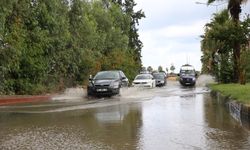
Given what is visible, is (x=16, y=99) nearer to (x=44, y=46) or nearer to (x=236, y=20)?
(x=44, y=46)

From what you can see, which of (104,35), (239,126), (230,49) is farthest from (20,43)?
(104,35)

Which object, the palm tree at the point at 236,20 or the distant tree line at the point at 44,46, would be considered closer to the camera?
the distant tree line at the point at 44,46

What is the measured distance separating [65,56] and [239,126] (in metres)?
25.7

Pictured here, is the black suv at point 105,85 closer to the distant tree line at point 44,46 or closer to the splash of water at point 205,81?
the distant tree line at point 44,46

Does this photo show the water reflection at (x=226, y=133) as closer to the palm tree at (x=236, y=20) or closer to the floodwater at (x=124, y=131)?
the floodwater at (x=124, y=131)

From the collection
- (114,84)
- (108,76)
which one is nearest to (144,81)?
(108,76)


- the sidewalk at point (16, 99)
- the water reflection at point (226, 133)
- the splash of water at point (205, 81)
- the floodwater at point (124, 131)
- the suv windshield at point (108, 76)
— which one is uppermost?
the suv windshield at point (108, 76)

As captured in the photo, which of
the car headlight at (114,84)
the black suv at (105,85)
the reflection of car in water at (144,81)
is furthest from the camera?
the reflection of car in water at (144,81)

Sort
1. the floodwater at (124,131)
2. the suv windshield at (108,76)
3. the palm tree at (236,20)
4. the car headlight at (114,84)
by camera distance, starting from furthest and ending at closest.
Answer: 1. the palm tree at (236,20)
2. the suv windshield at (108,76)
3. the car headlight at (114,84)
4. the floodwater at (124,131)

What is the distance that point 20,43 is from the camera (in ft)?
97.0

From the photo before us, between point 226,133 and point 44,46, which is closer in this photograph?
point 226,133

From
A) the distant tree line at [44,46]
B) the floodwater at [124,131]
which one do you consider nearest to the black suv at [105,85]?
the distant tree line at [44,46]

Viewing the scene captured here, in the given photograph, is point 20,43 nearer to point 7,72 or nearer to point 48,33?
point 7,72

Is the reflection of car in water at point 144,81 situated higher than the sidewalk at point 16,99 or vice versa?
the reflection of car in water at point 144,81
